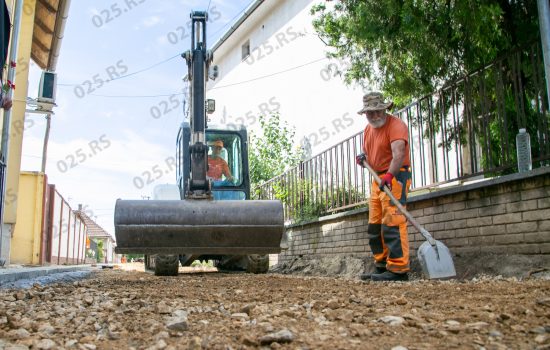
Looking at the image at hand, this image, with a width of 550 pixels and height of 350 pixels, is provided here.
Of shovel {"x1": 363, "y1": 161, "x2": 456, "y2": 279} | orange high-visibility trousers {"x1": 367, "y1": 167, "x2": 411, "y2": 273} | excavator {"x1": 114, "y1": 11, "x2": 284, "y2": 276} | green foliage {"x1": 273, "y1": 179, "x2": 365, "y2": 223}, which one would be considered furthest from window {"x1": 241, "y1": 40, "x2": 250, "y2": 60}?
shovel {"x1": 363, "y1": 161, "x2": 456, "y2": 279}

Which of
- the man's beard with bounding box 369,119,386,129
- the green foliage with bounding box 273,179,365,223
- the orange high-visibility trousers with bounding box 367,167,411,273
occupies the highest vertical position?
the man's beard with bounding box 369,119,386,129

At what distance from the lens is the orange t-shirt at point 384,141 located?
486 cm

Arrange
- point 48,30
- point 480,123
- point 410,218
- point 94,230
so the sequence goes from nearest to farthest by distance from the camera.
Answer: point 410,218 < point 480,123 < point 48,30 < point 94,230

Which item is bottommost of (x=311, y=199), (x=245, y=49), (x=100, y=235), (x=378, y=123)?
(x=311, y=199)

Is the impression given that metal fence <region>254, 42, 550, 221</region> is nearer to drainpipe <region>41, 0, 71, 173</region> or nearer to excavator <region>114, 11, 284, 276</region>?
excavator <region>114, 11, 284, 276</region>

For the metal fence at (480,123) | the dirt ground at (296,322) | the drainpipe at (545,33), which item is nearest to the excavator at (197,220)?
the metal fence at (480,123)

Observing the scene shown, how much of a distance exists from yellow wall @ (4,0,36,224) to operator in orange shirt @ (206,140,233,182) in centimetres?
338

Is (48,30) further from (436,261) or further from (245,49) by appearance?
(436,261)

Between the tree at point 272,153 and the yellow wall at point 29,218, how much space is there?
223 inches

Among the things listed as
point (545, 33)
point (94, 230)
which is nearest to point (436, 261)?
point (545, 33)

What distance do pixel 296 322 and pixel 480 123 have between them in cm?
375

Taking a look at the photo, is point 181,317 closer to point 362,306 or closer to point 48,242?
point 362,306

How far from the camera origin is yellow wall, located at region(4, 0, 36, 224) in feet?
27.6

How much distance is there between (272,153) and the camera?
14414mm
